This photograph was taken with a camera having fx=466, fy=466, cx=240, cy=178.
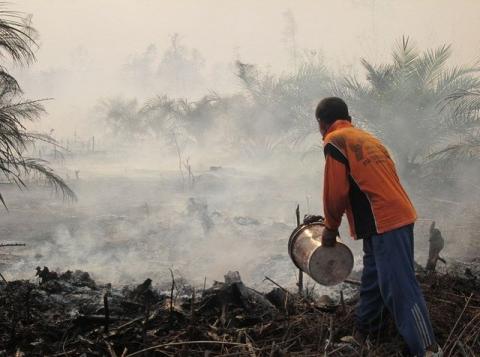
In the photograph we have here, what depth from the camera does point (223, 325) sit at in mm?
3473

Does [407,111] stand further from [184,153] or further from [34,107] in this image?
[184,153]

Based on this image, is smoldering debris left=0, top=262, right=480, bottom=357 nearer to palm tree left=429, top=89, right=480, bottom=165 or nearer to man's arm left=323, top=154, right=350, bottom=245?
man's arm left=323, top=154, right=350, bottom=245

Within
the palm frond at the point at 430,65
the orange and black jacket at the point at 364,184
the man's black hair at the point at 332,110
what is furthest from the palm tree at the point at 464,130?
the orange and black jacket at the point at 364,184

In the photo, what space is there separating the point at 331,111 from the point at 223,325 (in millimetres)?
1795

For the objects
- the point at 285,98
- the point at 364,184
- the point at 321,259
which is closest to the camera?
the point at 364,184

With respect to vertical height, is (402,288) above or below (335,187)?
below

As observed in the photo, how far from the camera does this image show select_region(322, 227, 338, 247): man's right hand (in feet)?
11.4

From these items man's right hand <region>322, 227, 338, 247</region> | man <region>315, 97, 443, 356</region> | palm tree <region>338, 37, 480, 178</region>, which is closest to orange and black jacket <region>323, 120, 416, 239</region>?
man <region>315, 97, 443, 356</region>

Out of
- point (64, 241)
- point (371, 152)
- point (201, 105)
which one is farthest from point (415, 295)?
point (201, 105)

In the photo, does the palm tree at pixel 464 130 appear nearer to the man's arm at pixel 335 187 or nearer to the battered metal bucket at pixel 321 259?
the battered metal bucket at pixel 321 259

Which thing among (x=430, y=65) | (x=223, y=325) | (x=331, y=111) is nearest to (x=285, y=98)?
(x=430, y=65)

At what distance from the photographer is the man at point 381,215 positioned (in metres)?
3.09

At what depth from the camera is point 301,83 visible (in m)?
13.7

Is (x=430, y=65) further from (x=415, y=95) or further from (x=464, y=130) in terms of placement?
(x=464, y=130)
